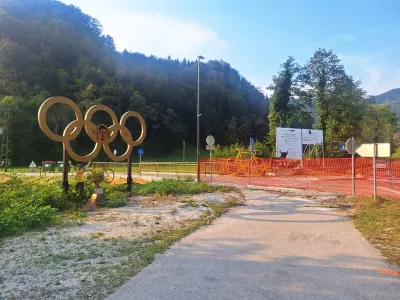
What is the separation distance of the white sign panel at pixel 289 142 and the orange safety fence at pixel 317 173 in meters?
5.25

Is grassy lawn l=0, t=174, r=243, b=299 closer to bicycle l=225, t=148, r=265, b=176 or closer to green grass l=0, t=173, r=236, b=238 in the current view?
green grass l=0, t=173, r=236, b=238

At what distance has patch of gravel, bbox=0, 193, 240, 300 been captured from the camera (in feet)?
14.8

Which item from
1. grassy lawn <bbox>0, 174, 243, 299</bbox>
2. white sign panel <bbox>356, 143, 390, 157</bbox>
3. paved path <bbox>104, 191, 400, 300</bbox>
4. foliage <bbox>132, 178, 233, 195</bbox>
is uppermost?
white sign panel <bbox>356, 143, 390, 157</bbox>

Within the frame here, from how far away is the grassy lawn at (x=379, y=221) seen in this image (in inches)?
258

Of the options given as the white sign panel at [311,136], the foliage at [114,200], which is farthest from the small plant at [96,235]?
the white sign panel at [311,136]

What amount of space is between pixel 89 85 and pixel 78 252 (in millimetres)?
65781

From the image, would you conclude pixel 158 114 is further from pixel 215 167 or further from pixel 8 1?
pixel 215 167

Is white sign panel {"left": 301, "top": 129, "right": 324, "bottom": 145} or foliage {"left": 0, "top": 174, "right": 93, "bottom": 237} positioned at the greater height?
white sign panel {"left": 301, "top": 129, "right": 324, "bottom": 145}

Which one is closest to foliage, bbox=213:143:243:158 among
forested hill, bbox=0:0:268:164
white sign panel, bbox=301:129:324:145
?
white sign panel, bbox=301:129:324:145

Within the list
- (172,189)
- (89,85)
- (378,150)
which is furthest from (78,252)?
(89,85)

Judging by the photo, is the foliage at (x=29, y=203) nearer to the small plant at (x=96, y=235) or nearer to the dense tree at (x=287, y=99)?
the small plant at (x=96, y=235)

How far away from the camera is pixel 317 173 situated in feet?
73.1

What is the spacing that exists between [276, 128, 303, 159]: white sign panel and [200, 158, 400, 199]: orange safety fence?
5245 millimetres

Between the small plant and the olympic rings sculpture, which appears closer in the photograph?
the small plant
